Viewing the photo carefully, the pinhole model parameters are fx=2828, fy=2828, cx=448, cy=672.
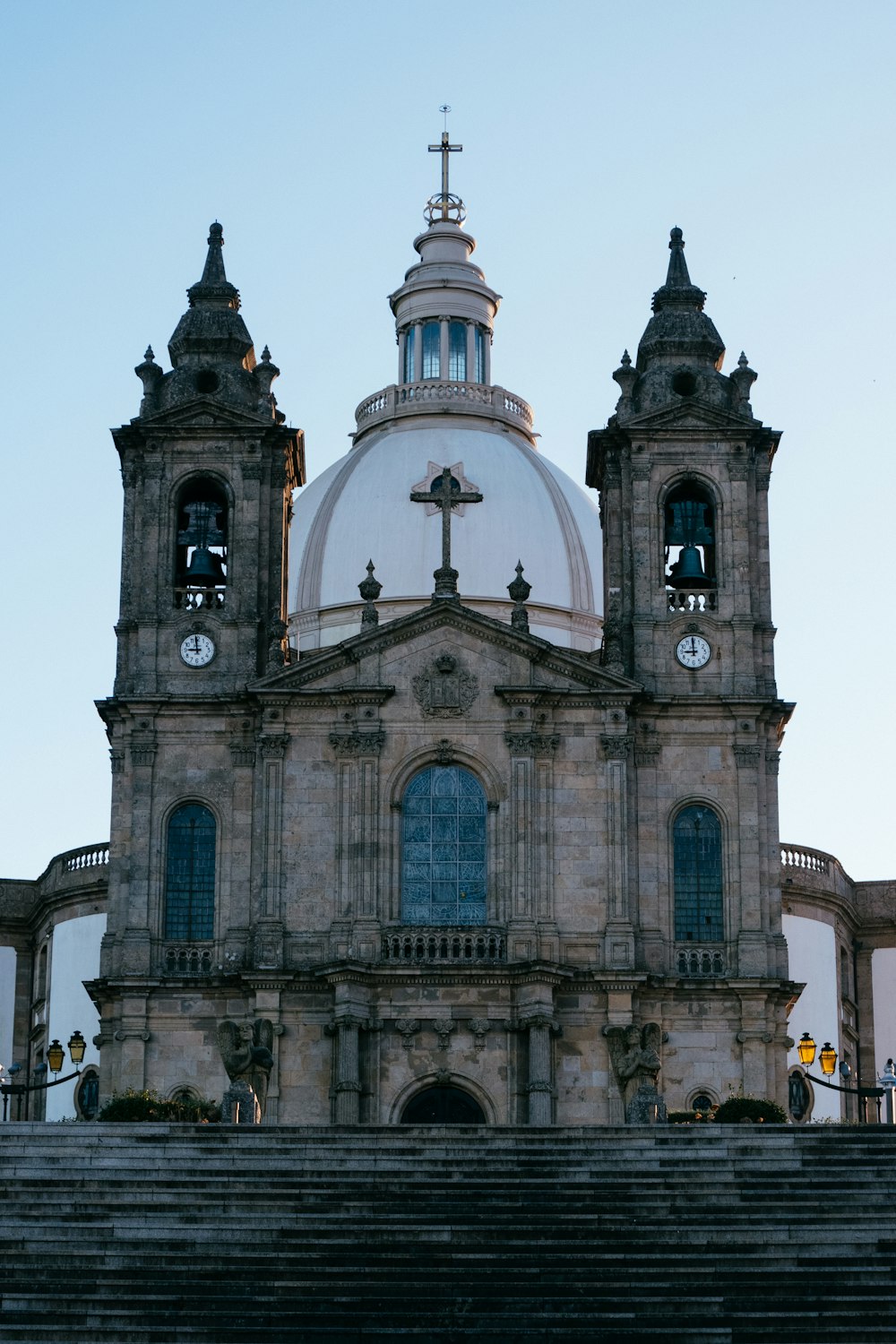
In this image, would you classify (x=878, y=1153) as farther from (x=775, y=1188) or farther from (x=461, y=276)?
(x=461, y=276)

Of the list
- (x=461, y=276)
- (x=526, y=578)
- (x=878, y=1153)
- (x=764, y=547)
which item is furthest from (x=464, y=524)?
(x=878, y=1153)

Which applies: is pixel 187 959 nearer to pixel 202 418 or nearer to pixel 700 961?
pixel 700 961

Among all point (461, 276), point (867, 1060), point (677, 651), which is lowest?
point (867, 1060)

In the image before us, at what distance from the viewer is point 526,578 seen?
66.9 meters

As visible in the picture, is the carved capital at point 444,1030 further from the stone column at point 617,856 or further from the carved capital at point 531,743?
the carved capital at point 531,743

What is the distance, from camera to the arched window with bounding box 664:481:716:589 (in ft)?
175

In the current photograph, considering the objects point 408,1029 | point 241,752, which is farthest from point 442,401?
point 408,1029

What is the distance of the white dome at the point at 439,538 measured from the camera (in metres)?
66.4

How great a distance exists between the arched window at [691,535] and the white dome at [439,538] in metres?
11.7

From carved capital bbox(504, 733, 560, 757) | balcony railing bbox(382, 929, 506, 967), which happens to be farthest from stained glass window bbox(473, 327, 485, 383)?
balcony railing bbox(382, 929, 506, 967)

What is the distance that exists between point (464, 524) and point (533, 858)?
60.4 ft

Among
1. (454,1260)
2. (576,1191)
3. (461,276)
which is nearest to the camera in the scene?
(454,1260)

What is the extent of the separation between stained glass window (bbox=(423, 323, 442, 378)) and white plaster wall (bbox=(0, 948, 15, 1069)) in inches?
745

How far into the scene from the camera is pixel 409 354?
73.6 m
